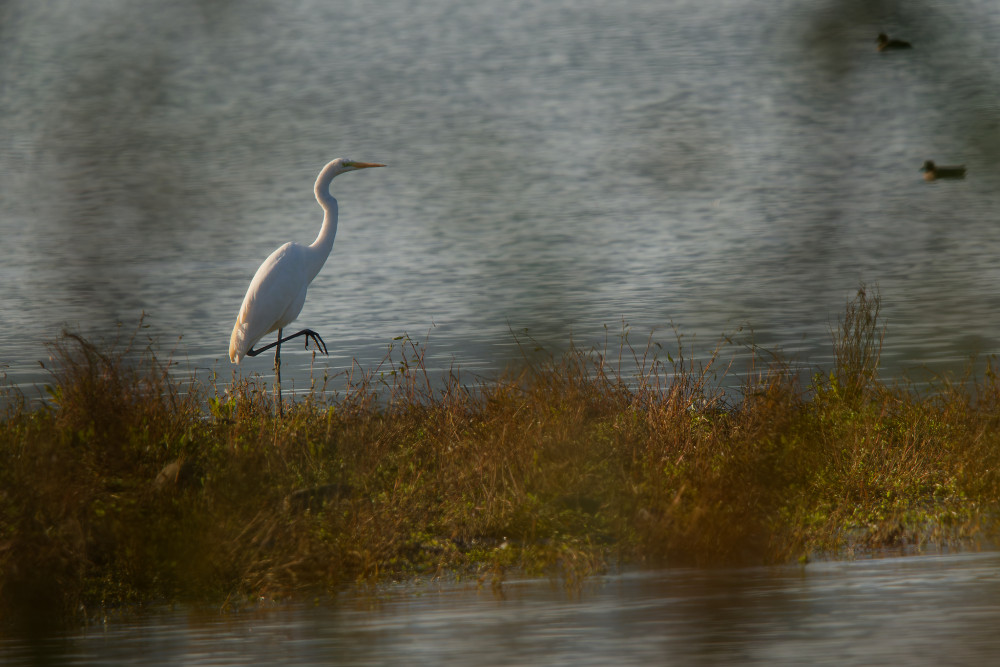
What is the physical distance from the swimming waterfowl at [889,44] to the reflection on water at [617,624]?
257 centimetres

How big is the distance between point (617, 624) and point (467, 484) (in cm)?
177

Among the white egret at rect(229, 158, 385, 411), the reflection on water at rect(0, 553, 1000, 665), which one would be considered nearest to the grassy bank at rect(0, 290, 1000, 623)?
the reflection on water at rect(0, 553, 1000, 665)

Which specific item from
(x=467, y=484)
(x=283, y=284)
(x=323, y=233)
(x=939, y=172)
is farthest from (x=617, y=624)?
(x=323, y=233)

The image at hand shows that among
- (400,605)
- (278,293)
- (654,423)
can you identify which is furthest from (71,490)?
(278,293)

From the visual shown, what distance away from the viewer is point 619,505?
18.9ft

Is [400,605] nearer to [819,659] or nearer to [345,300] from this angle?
[819,659]

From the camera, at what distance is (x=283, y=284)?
32.6ft

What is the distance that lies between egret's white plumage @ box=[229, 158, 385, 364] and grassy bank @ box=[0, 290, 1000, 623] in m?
2.53

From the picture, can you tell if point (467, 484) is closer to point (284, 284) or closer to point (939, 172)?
point (284, 284)

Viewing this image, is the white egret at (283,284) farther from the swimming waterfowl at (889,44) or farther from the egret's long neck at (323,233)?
the swimming waterfowl at (889,44)

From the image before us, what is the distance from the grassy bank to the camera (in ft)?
16.6

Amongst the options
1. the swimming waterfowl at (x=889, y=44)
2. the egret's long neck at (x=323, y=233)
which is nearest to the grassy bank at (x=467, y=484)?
the egret's long neck at (x=323, y=233)

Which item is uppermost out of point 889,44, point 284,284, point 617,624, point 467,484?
point 889,44

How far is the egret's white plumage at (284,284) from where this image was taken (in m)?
9.72
